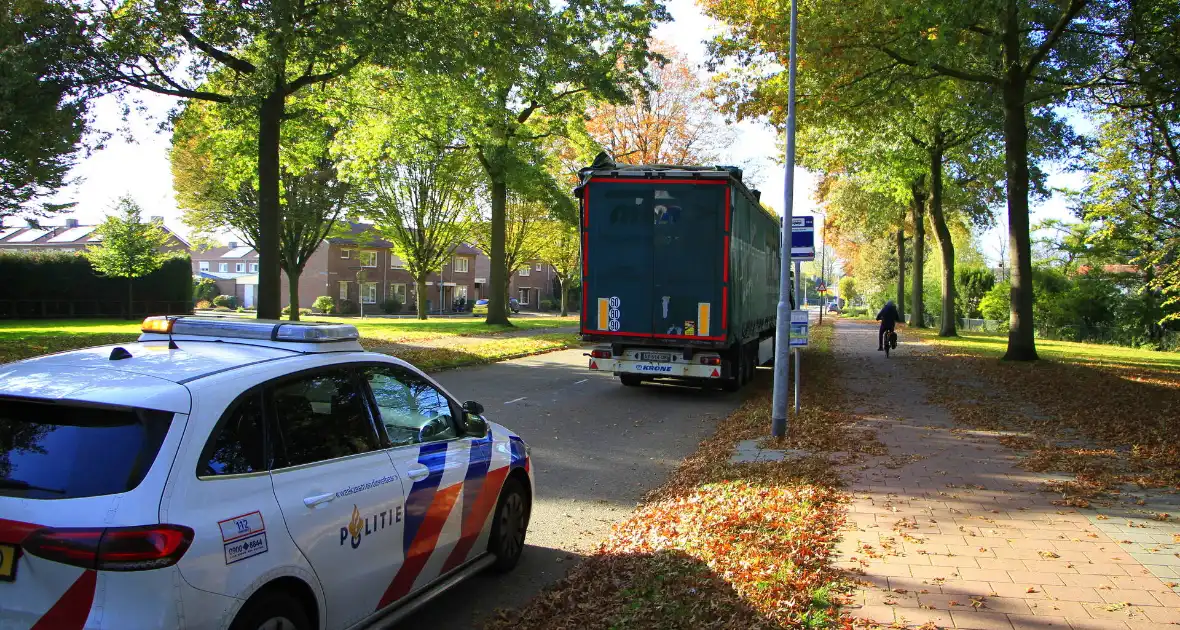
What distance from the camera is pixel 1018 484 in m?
7.00

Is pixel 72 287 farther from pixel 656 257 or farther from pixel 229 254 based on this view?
pixel 229 254

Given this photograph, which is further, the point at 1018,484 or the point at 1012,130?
the point at 1012,130

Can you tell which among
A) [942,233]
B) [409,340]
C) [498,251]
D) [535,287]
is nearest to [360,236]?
[498,251]

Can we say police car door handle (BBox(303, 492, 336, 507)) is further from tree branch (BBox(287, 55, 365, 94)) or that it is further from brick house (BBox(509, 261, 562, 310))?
brick house (BBox(509, 261, 562, 310))

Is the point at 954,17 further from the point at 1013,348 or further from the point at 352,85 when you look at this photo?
the point at 352,85

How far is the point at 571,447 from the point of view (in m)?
9.32

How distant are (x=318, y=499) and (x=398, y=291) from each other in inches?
2667

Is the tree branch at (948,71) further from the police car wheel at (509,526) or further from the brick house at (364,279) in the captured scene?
the brick house at (364,279)

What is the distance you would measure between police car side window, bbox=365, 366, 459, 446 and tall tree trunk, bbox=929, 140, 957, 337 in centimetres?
3009

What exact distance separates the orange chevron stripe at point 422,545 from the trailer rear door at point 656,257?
9050 mm

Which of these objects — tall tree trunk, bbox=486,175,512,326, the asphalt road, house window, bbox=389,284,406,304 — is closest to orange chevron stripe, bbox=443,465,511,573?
the asphalt road

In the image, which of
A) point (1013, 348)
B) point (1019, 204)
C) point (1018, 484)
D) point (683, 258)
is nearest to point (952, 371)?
point (1013, 348)

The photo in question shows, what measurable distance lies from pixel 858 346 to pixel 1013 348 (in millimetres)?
9146

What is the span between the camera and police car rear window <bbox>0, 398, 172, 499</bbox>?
2.70m
